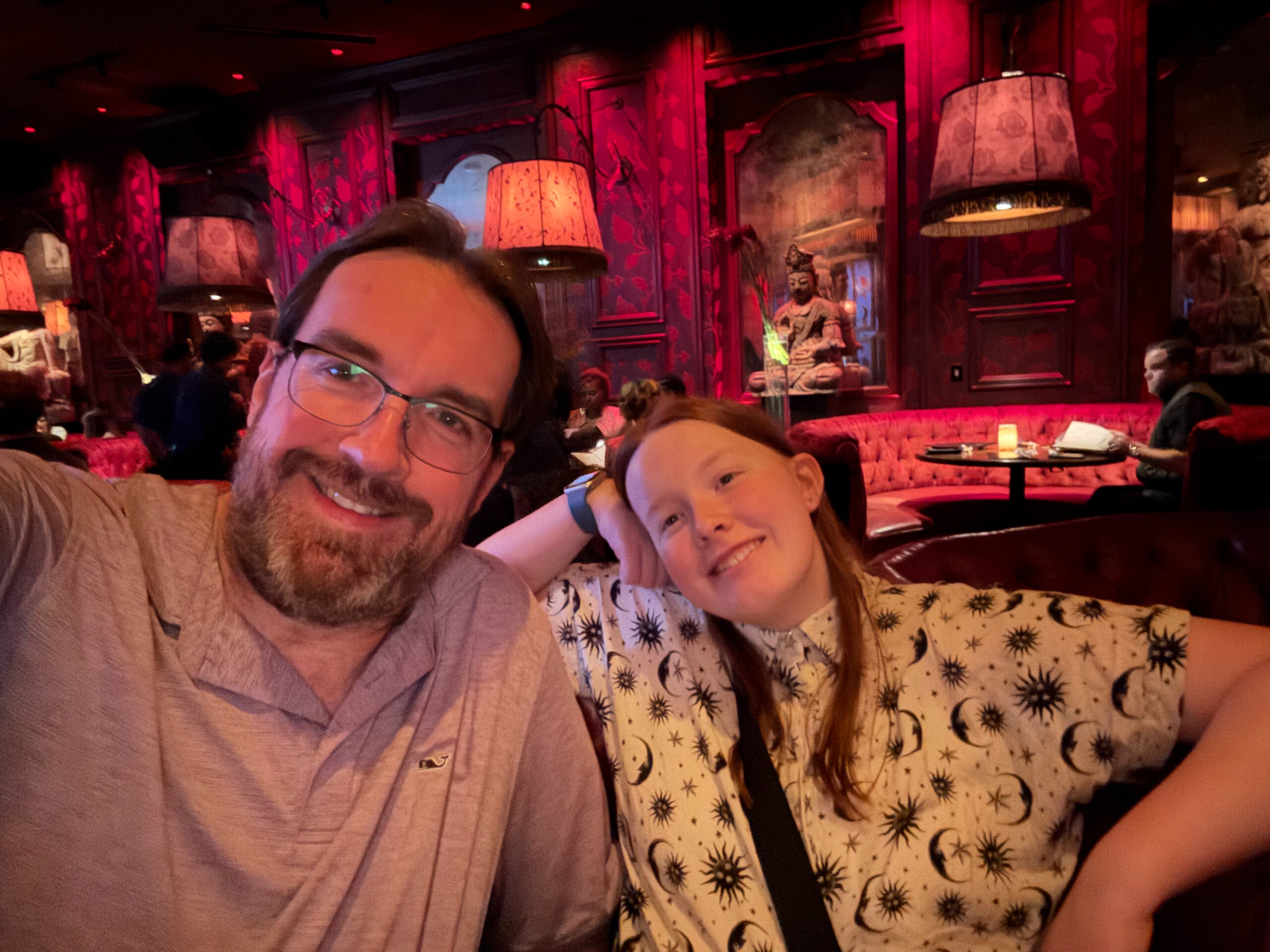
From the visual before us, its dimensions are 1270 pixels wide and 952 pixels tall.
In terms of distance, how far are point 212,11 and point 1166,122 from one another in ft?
21.5

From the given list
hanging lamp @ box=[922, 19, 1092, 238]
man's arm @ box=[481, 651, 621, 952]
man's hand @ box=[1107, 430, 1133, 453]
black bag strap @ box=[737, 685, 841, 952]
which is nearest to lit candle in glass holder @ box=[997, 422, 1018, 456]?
man's hand @ box=[1107, 430, 1133, 453]

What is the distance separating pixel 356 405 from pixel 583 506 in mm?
433

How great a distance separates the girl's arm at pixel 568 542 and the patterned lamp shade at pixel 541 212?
7.50ft

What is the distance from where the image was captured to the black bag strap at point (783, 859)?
917 millimetres

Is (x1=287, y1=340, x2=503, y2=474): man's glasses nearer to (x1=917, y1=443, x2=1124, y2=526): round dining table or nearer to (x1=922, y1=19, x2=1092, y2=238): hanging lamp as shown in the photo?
(x1=917, y1=443, x2=1124, y2=526): round dining table

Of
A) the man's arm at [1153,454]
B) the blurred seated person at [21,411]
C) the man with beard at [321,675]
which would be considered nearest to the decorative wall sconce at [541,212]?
the blurred seated person at [21,411]

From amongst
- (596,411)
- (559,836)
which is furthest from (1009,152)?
(559,836)

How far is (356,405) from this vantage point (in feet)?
3.12

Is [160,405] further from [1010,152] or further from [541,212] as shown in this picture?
[1010,152]

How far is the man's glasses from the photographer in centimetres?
94

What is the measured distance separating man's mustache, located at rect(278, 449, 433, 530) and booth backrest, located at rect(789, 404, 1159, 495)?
3.84 meters

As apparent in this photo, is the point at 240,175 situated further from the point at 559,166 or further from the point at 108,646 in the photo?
the point at 108,646

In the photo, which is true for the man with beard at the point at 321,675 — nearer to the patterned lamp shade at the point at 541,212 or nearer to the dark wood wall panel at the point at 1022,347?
the patterned lamp shade at the point at 541,212

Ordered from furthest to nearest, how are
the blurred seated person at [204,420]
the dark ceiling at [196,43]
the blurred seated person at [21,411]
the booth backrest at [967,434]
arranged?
the dark ceiling at [196,43] → the booth backrest at [967,434] → the blurred seated person at [204,420] → the blurred seated person at [21,411]
